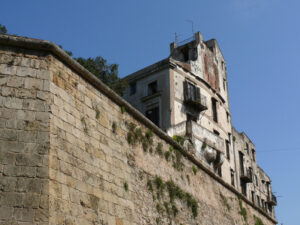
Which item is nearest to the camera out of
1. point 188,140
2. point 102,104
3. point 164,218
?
point 102,104

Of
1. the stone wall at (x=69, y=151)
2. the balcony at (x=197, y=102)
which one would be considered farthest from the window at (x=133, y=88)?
the stone wall at (x=69, y=151)

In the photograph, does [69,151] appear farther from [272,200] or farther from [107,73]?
[272,200]

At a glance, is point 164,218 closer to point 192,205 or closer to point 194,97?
point 192,205

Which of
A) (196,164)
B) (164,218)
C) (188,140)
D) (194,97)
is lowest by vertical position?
(164,218)

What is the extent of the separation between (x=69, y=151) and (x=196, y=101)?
66.3 feet

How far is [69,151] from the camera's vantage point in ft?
28.8

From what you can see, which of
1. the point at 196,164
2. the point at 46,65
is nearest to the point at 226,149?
the point at 196,164

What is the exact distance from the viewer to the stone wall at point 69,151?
7734 millimetres

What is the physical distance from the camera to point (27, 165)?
787 centimetres

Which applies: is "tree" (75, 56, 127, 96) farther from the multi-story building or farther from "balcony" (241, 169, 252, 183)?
"balcony" (241, 169, 252, 183)

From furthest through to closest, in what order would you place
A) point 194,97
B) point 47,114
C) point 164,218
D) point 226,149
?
point 226,149 → point 194,97 → point 164,218 → point 47,114

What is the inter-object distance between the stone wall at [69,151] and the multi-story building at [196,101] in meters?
13.1

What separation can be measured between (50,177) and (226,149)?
86.0 feet

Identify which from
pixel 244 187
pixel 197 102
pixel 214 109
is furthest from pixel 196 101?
pixel 244 187
